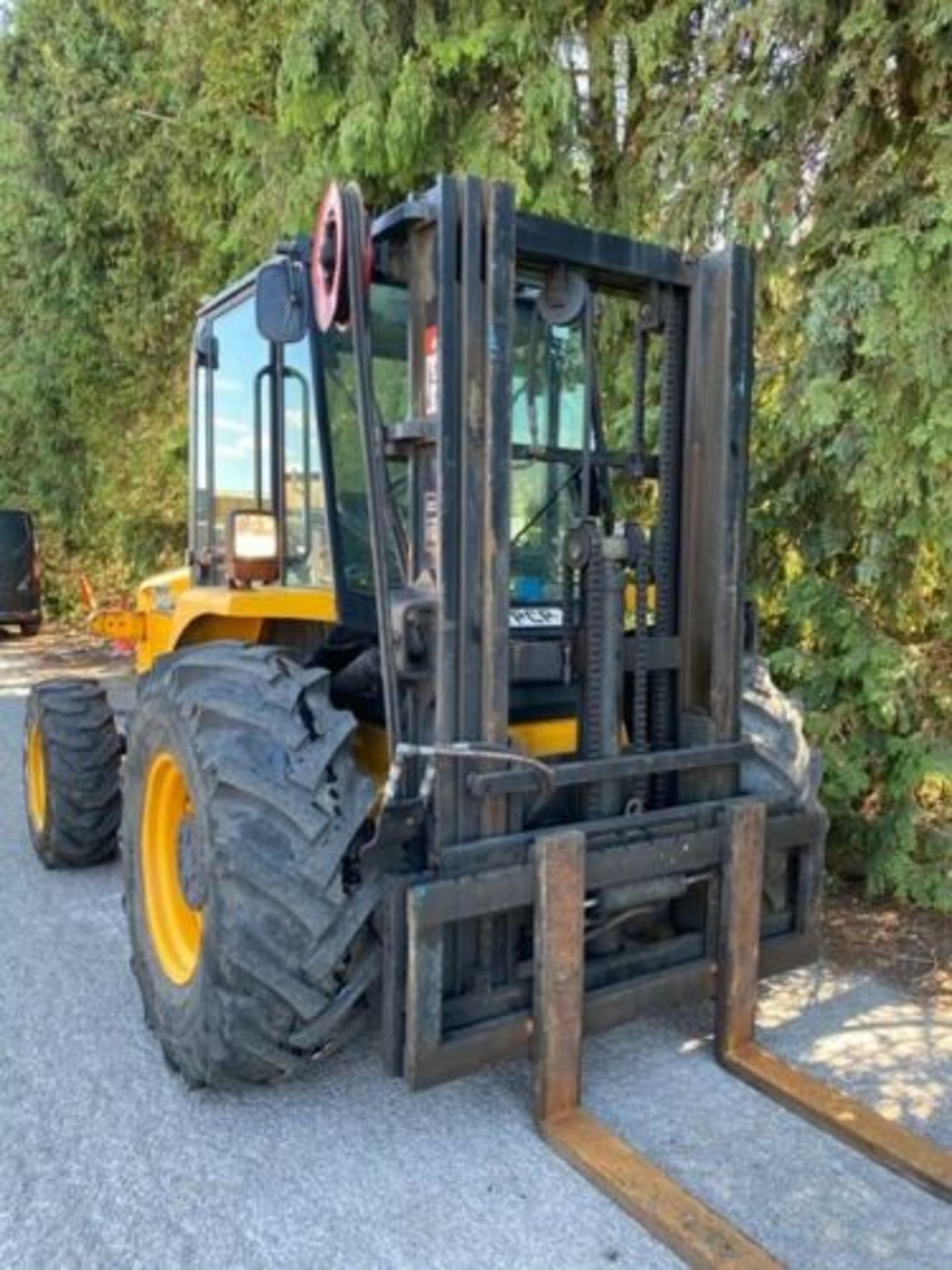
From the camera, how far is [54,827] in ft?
15.8

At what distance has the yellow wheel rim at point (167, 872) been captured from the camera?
122 inches

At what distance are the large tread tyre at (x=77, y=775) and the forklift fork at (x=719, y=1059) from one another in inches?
110

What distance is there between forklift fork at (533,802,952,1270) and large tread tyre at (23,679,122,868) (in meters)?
2.78

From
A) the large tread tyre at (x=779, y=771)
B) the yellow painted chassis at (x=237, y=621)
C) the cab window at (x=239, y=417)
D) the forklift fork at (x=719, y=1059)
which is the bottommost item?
the forklift fork at (x=719, y=1059)

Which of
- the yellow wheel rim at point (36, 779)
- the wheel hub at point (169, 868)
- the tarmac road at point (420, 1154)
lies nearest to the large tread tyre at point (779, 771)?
the tarmac road at point (420, 1154)

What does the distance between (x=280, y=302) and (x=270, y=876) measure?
155 cm

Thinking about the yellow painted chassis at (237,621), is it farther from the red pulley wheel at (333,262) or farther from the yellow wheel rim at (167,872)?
the red pulley wheel at (333,262)

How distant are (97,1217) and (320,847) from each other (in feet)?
3.24

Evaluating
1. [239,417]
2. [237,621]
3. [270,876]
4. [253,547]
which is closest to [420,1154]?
[270,876]

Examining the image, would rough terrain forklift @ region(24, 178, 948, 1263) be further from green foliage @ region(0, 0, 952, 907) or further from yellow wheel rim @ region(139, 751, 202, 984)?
green foliage @ region(0, 0, 952, 907)

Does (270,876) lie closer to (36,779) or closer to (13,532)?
(36,779)

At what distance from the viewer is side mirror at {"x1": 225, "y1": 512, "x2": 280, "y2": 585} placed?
135 inches

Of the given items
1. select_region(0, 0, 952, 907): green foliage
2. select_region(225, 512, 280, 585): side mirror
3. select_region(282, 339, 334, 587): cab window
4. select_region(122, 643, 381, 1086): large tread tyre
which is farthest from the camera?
select_region(0, 0, 952, 907): green foliage

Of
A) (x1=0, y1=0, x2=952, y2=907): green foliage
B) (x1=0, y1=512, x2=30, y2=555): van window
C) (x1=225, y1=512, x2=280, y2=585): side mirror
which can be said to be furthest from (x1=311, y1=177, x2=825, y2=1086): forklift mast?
(x1=0, y1=512, x2=30, y2=555): van window
